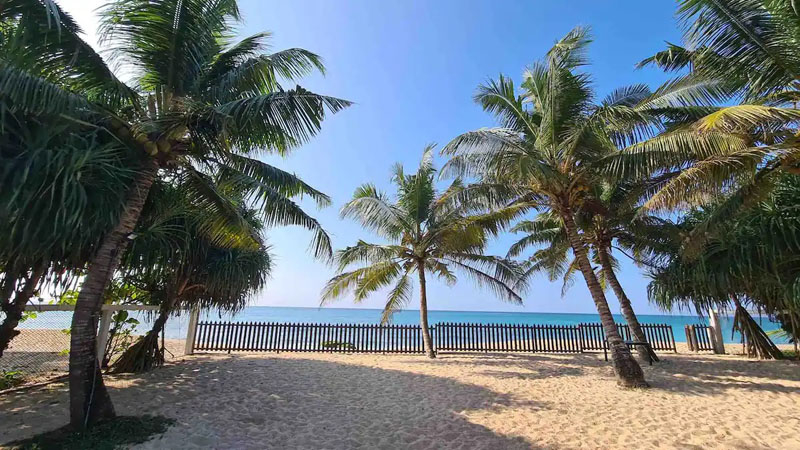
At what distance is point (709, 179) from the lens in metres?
5.64

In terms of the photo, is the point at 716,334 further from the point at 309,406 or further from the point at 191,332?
the point at 191,332

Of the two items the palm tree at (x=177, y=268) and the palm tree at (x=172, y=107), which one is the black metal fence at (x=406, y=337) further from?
the palm tree at (x=172, y=107)

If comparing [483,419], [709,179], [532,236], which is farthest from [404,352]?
[709,179]

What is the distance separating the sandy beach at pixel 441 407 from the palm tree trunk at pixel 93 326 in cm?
76

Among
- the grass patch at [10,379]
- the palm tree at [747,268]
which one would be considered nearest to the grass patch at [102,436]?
the grass patch at [10,379]

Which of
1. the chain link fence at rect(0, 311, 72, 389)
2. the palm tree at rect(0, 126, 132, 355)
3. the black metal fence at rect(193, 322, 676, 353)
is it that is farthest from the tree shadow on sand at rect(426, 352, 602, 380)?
the chain link fence at rect(0, 311, 72, 389)

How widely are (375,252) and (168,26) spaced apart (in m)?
7.92

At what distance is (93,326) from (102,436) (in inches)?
53.0

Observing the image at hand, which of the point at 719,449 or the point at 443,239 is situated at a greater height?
the point at 443,239

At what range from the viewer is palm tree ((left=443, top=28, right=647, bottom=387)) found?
7.31 meters

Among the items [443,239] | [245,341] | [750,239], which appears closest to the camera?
[750,239]

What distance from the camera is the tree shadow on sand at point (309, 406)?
4711 mm

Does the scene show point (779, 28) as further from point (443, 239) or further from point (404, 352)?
point (404, 352)

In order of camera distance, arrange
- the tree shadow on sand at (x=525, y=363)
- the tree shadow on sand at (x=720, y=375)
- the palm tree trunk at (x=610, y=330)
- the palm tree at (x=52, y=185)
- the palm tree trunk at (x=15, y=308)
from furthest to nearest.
Answer: the tree shadow on sand at (x=525, y=363)
the palm tree trunk at (x=610, y=330)
the tree shadow on sand at (x=720, y=375)
the palm tree trunk at (x=15, y=308)
the palm tree at (x=52, y=185)
